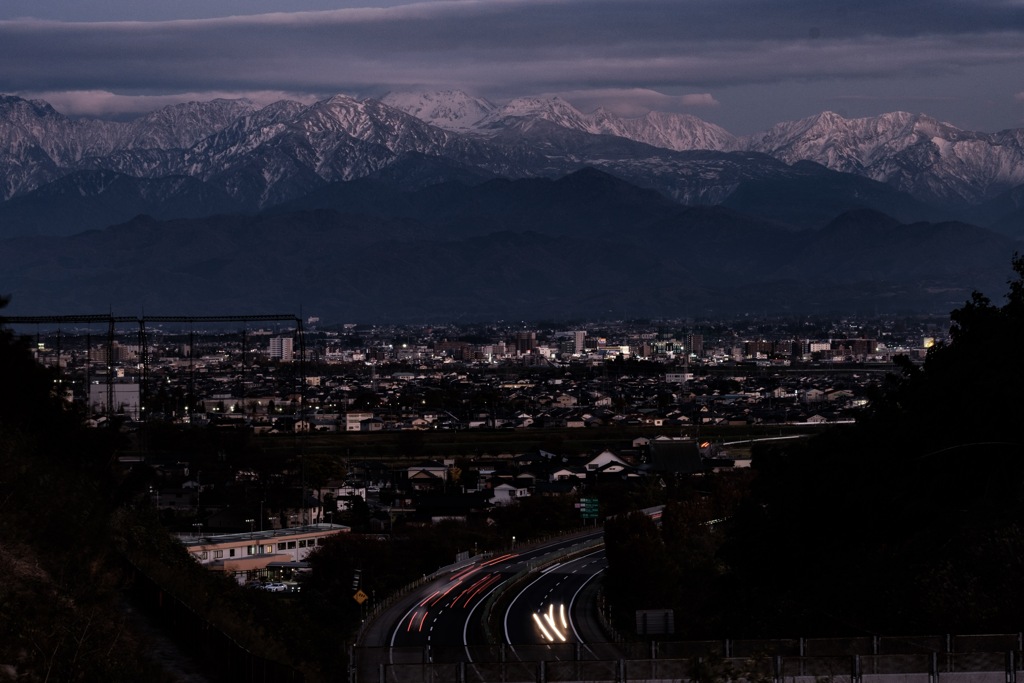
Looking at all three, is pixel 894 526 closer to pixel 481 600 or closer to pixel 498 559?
pixel 481 600

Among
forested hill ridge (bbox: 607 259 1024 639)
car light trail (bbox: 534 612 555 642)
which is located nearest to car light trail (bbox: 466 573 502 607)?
car light trail (bbox: 534 612 555 642)

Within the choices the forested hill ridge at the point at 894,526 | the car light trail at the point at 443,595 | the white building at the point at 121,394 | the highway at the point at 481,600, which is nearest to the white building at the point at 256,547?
the highway at the point at 481,600

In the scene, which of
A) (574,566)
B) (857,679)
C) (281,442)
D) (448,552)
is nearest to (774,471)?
(574,566)

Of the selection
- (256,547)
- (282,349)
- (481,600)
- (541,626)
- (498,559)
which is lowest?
(541,626)

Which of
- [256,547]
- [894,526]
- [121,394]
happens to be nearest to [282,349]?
[121,394]

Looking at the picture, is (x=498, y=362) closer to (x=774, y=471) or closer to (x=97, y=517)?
(x=774, y=471)

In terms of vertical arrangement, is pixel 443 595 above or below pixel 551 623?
above

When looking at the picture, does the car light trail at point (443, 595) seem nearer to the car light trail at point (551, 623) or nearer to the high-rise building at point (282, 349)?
the car light trail at point (551, 623)

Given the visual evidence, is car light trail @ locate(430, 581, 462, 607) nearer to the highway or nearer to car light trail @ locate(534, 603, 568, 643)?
the highway
